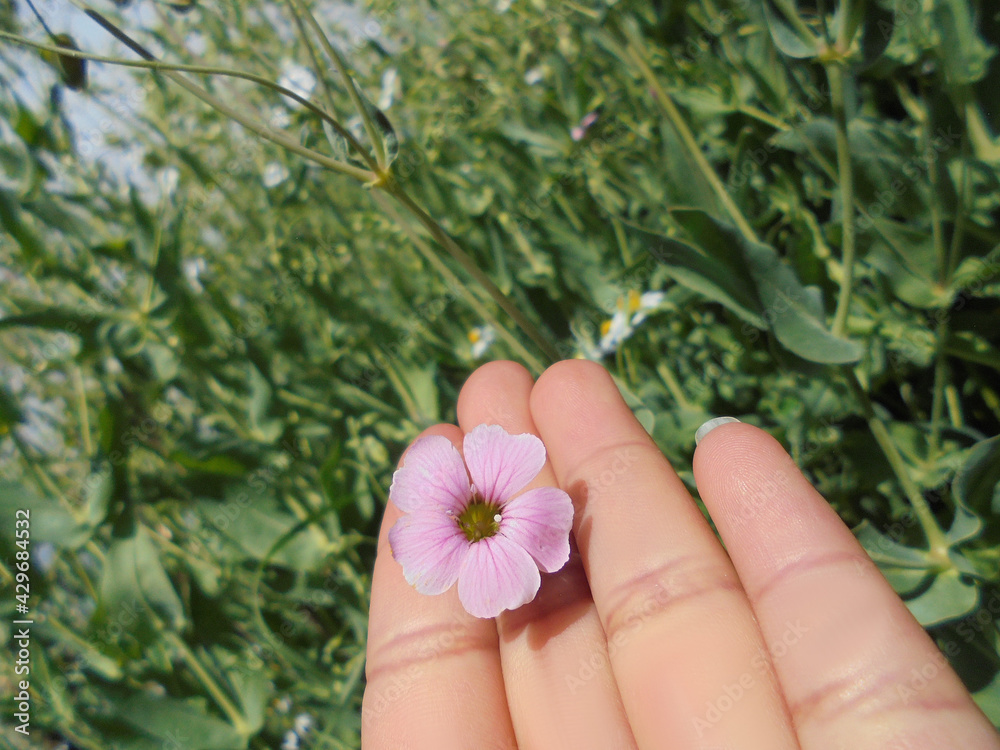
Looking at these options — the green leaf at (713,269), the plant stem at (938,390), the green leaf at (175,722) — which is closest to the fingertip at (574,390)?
the green leaf at (713,269)

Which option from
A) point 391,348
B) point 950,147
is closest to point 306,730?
point 391,348

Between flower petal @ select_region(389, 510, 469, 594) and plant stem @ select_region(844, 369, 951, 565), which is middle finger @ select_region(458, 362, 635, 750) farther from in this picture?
plant stem @ select_region(844, 369, 951, 565)

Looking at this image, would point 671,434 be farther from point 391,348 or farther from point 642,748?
point 391,348

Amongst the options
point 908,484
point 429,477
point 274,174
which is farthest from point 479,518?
point 274,174

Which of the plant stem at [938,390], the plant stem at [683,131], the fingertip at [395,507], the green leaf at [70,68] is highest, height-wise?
the green leaf at [70,68]

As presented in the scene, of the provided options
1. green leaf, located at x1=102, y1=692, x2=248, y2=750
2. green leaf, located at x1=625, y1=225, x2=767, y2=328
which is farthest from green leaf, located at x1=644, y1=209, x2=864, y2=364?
green leaf, located at x1=102, y1=692, x2=248, y2=750

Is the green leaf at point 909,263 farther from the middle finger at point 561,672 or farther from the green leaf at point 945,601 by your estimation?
the middle finger at point 561,672

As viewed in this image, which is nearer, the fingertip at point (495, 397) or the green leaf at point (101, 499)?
the fingertip at point (495, 397)
